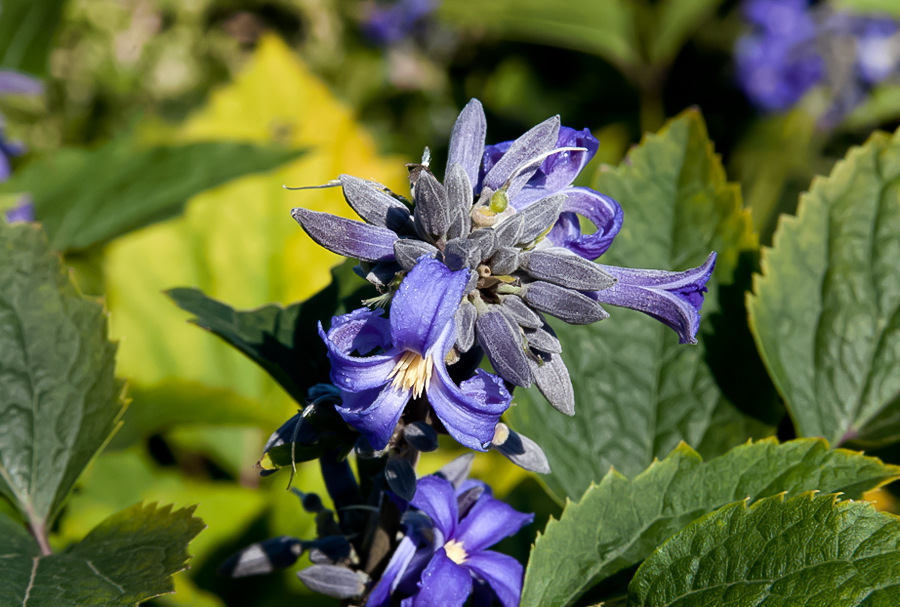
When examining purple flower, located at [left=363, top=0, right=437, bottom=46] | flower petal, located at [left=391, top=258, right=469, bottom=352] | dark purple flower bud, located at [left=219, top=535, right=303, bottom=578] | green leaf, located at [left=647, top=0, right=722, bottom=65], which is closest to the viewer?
flower petal, located at [left=391, top=258, right=469, bottom=352]

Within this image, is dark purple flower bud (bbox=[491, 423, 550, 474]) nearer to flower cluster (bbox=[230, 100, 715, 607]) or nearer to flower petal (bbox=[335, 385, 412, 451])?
flower cluster (bbox=[230, 100, 715, 607])

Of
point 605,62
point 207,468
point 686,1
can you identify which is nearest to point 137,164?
point 207,468

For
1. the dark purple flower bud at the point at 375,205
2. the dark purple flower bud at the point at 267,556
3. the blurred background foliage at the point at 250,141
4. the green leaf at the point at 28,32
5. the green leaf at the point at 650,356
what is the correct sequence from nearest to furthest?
the dark purple flower bud at the point at 375,205, the dark purple flower bud at the point at 267,556, the green leaf at the point at 650,356, the blurred background foliage at the point at 250,141, the green leaf at the point at 28,32

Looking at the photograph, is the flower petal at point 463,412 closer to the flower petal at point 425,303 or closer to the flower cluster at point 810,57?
the flower petal at point 425,303

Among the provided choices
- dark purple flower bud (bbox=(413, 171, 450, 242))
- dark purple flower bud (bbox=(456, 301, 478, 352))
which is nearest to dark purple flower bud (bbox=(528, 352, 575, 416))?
dark purple flower bud (bbox=(456, 301, 478, 352))

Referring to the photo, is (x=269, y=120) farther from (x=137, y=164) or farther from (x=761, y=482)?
(x=761, y=482)

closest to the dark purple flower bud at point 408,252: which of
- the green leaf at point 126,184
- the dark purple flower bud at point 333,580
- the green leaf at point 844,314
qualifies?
the dark purple flower bud at point 333,580

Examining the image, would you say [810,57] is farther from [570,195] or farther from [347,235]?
[347,235]
